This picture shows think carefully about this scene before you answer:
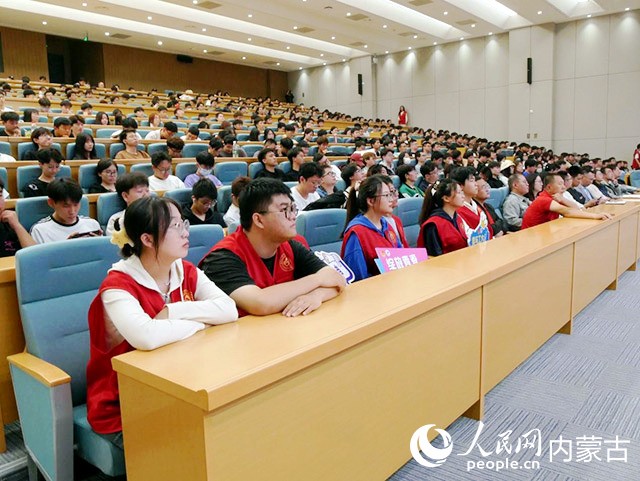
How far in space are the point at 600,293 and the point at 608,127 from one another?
425 inches

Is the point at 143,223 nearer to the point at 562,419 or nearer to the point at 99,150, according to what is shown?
the point at 562,419

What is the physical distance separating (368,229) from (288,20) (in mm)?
11582

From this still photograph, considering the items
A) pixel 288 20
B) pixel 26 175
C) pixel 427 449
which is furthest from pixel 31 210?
pixel 288 20

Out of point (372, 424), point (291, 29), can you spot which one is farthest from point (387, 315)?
point (291, 29)

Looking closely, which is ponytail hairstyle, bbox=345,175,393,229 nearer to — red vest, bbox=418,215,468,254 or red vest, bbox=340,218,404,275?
red vest, bbox=340,218,404,275

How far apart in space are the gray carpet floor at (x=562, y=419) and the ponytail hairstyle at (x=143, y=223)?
2.61 feet

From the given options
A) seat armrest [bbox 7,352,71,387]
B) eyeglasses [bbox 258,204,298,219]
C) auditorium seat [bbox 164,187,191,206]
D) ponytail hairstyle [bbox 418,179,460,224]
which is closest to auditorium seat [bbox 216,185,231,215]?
auditorium seat [bbox 164,187,191,206]

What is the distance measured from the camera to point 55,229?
282cm

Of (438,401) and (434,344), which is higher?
(434,344)

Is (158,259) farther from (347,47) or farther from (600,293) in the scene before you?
(347,47)

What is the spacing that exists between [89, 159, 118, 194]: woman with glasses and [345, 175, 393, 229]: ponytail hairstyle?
7.86 ft

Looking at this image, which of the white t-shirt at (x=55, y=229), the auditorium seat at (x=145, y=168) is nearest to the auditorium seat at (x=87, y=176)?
the auditorium seat at (x=145, y=168)

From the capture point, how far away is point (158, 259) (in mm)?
1490

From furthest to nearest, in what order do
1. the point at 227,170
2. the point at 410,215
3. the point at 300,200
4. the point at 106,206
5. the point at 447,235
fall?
the point at 227,170 → the point at 300,200 → the point at 410,215 → the point at 106,206 → the point at 447,235
